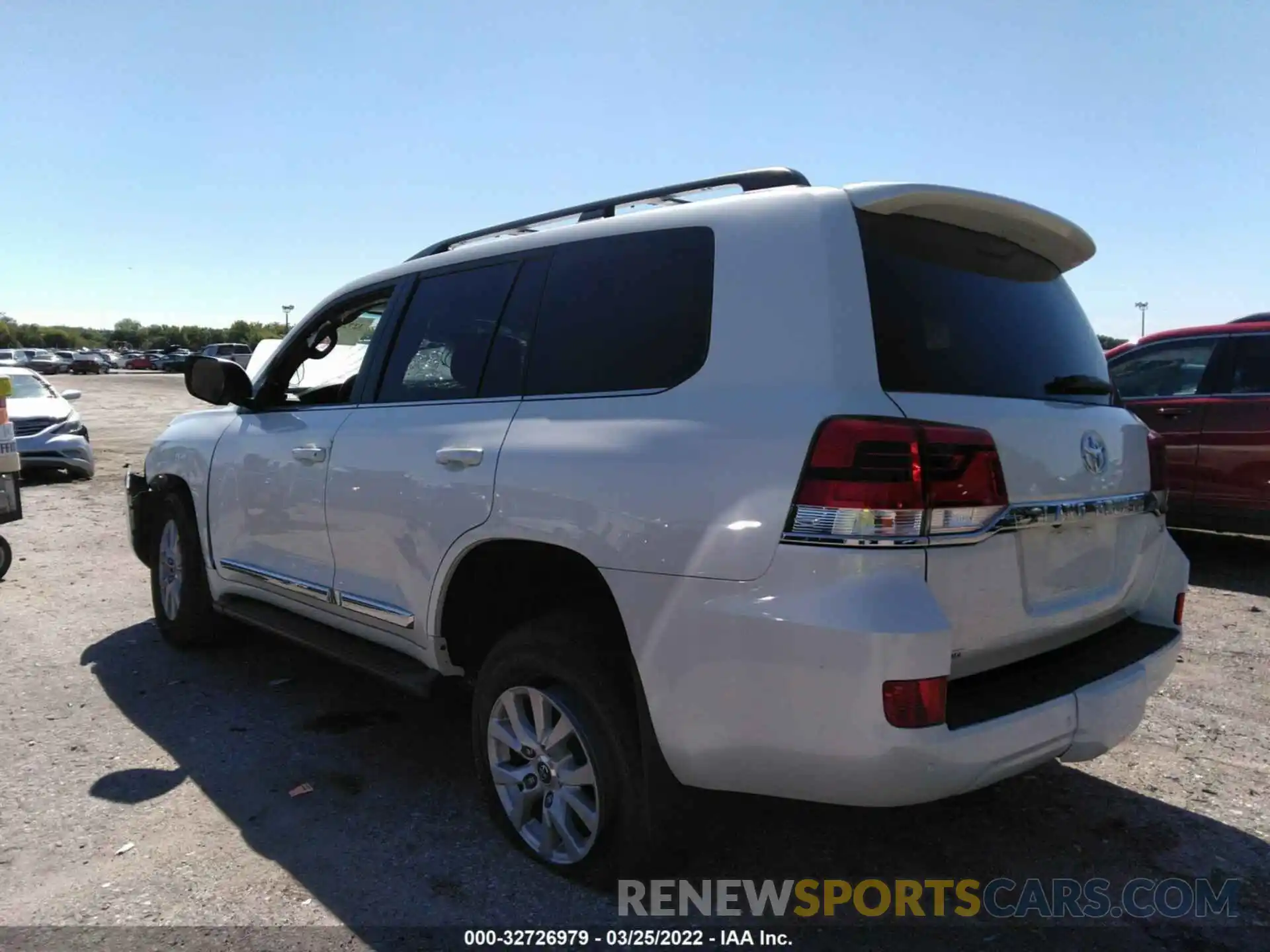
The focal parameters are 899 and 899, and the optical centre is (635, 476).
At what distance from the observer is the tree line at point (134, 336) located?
81.5m

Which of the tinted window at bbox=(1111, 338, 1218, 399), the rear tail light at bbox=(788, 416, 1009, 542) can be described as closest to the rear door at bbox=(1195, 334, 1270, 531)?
the tinted window at bbox=(1111, 338, 1218, 399)

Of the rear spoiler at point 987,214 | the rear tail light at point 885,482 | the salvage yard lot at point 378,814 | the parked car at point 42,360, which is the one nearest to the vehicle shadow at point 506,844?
the salvage yard lot at point 378,814

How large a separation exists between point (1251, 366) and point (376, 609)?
6415mm

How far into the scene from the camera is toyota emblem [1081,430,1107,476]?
8.16 ft

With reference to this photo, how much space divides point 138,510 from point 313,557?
6.71ft

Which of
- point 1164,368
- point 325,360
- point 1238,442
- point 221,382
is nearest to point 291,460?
point 221,382

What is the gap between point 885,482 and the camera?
2.01 m

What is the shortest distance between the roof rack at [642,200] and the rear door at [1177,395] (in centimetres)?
514

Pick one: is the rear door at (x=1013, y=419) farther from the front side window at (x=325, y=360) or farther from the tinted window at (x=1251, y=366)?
the tinted window at (x=1251, y=366)

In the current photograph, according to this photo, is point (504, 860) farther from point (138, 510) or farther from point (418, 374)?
point (138, 510)

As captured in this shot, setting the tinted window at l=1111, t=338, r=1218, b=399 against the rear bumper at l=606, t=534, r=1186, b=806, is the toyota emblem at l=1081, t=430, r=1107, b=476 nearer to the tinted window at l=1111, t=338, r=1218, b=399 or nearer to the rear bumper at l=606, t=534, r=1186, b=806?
the rear bumper at l=606, t=534, r=1186, b=806

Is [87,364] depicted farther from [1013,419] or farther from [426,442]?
[1013,419]

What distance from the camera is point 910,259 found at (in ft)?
7.92

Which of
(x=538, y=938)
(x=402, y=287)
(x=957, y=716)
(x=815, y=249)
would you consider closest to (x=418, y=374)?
(x=402, y=287)
